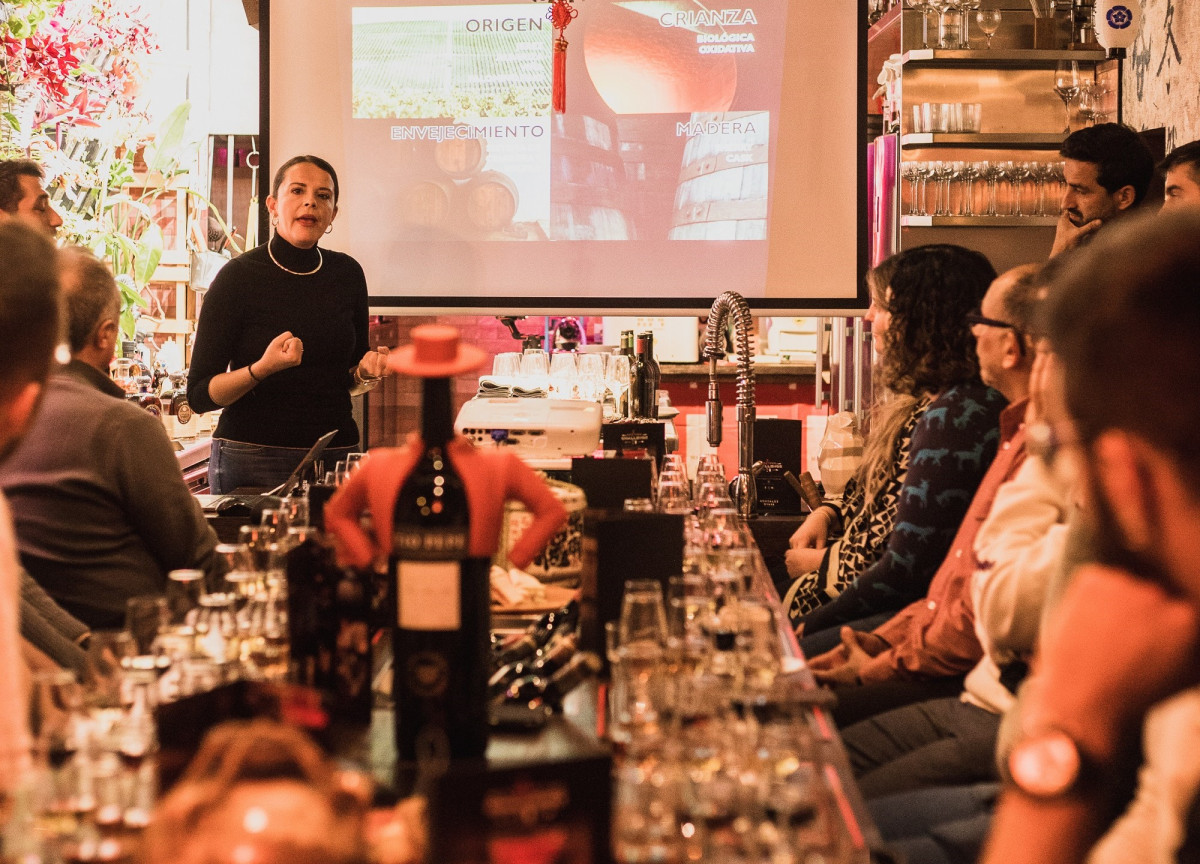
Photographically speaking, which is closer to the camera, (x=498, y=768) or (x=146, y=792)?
(x=498, y=768)

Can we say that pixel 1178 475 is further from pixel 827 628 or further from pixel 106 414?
pixel 827 628

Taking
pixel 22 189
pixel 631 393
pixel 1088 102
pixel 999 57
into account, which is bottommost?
pixel 631 393

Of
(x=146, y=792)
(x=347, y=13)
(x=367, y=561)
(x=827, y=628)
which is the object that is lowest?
(x=827, y=628)

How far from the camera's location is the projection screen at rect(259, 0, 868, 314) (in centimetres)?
516

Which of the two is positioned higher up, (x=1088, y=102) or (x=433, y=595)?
(x=1088, y=102)

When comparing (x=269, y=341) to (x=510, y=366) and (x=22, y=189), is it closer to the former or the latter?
(x=22, y=189)

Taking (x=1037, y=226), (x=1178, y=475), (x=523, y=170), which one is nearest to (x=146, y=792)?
(x=1178, y=475)

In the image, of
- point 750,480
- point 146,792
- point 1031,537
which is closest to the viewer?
point 146,792

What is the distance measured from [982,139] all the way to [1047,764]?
16.7ft

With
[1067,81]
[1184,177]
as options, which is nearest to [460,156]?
[1067,81]

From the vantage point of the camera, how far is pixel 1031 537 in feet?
6.62

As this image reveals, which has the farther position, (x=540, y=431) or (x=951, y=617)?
(x=540, y=431)

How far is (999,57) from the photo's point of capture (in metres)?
5.64

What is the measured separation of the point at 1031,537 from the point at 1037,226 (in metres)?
4.02
